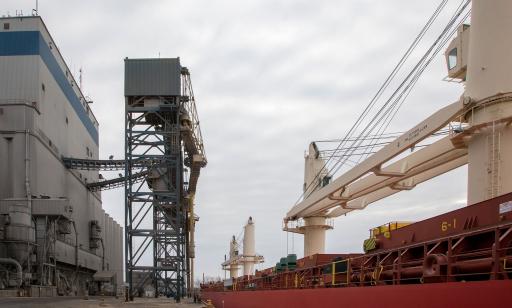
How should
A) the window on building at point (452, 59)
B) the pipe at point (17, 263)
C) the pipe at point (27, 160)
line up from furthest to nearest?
the pipe at point (27, 160)
the pipe at point (17, 263)
the window on building at point (452, 59)

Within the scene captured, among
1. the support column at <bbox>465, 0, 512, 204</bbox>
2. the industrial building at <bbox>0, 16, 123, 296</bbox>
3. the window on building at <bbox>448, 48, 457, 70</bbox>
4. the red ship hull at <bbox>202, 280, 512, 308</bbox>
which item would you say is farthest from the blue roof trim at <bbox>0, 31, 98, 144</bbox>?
the support column at <bbox>465, 0, 512, 204</bbox>

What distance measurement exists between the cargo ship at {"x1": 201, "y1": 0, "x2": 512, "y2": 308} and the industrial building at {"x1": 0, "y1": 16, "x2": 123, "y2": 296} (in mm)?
34545

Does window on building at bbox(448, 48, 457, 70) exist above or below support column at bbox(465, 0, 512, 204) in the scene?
above

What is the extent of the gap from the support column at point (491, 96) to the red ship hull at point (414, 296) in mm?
4194

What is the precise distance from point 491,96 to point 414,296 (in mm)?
6229

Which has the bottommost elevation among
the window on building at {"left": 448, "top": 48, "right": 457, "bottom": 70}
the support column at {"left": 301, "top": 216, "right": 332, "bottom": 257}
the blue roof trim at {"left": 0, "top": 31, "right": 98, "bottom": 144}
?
the support column at {"left": 301, "top": 216, "right": 332, "bottom": 257}

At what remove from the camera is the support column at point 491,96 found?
45.3 feet

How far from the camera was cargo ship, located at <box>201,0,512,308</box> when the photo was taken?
9219mm

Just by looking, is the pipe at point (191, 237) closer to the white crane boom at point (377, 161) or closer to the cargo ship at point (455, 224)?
the white crane boom at point (377, 161)

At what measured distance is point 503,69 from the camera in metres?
14.0

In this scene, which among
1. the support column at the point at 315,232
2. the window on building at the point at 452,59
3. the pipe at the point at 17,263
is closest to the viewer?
the window on building at the point at 452,59

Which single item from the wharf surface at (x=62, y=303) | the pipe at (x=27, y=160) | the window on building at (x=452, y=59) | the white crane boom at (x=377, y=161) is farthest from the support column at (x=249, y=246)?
the window on building at (x=452, y=59)

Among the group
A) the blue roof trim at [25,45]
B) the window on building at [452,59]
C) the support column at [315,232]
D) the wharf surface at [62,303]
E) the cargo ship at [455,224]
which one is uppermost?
the blue roof trim at [25,45]

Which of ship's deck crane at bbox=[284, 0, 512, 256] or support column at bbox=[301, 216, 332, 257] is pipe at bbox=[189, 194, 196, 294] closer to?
support column at bbox=[301, 216, 332, 257]
